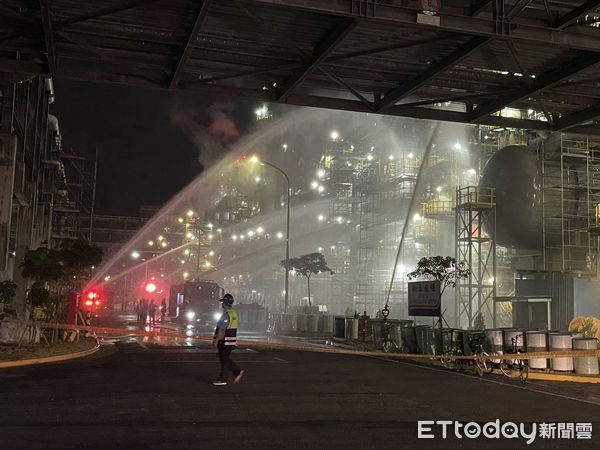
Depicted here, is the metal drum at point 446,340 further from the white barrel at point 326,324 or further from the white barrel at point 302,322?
the white barrel at point 302,322

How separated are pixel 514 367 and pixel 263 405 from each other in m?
7.59

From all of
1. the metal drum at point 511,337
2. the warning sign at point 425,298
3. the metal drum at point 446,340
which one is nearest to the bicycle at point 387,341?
the warning sign at point 425,298

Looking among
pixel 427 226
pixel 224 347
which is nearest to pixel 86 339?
pixel 224 347

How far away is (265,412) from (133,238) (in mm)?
66806

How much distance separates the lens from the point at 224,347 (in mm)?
11531

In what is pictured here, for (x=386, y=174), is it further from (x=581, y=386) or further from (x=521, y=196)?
(x=581, y=386)

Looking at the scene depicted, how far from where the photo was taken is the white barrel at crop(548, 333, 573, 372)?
15.0 m

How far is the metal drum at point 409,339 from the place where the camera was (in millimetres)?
19562

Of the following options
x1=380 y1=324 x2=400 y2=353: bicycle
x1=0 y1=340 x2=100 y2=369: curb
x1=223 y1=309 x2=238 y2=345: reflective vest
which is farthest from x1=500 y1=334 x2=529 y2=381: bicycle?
x1=0 y1=340 x2=100 y2=369: curb

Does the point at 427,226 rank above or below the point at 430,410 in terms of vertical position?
above

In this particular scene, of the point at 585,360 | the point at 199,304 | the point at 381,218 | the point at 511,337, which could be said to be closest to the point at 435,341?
the point at 511,337

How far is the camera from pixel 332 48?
11539mm

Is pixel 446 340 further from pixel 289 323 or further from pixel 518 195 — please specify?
pixel 289 323

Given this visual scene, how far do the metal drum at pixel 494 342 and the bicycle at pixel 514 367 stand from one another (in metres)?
1.11
